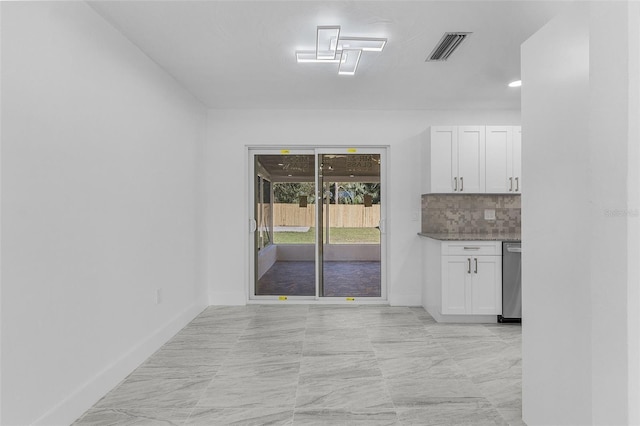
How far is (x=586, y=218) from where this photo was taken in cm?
165

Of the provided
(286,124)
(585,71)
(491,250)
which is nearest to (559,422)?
(585,71)

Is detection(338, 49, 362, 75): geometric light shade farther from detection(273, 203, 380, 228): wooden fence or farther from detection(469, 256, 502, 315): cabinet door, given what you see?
detection(469, 256, 502, 315): cabinet door

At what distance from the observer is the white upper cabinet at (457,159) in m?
4.38

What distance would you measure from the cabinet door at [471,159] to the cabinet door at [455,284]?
87 cm

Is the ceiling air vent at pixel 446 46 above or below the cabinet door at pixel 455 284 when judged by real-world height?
above

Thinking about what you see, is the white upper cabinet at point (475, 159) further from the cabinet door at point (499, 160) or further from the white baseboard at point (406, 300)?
the white baseboard at point (406, 300)

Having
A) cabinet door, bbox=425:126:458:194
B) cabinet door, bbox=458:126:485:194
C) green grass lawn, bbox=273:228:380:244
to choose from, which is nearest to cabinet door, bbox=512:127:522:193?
cabinet door, bbox=458:126:485:194

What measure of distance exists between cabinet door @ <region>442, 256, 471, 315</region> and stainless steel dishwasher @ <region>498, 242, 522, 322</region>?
0.38 m

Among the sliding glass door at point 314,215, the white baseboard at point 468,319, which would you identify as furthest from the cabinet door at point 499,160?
the white baseboard at point 468,319

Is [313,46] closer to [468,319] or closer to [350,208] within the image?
[350,208]

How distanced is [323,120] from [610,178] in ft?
11.6

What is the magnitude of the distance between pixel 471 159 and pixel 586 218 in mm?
2876

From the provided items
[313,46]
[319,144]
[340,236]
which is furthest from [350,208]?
[313,46]

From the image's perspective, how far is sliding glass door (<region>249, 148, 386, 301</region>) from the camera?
4930mm
